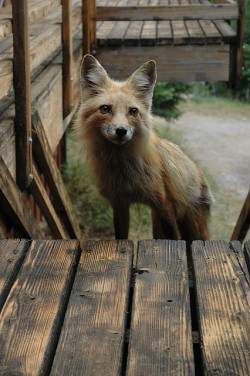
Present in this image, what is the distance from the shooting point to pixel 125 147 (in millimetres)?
3598

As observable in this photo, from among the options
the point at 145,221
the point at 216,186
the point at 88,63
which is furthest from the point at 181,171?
the point at 216,186

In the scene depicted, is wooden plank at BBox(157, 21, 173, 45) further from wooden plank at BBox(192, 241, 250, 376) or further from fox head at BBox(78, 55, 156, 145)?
wooden plank at BBox(192, 241, 250, 376)

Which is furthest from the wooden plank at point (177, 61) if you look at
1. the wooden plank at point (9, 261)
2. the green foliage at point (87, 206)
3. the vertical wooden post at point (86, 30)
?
the wooden plank at point (9, 261)

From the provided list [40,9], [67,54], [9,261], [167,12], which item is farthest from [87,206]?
[9,261]

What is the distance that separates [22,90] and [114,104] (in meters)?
0.65

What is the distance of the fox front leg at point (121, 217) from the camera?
381 cm

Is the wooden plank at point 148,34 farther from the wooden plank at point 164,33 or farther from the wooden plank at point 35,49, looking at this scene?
the wooden plank at point 35,49

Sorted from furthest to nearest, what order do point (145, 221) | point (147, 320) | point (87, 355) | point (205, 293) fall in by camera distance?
point (145, 221) → point (205, 293) → point (147, 320) → point (87, 355)

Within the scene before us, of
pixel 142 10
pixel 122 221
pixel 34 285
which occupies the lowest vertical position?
pixel 122 221

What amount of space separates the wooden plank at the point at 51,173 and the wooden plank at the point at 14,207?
57 cm

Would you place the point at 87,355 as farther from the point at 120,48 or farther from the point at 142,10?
the point at 142,10

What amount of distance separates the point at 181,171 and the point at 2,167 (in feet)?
5.65

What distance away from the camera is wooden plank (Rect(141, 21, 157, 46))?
6566 millimetres

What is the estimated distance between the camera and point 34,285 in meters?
2.10
